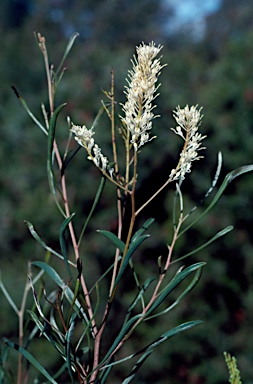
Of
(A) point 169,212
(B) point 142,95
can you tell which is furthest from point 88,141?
(A) point 169,212

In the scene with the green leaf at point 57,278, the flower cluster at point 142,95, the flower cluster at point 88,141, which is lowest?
the green leaf at point 57,278

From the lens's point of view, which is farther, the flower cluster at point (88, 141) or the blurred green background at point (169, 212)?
the blurred green background at point (169, 212)

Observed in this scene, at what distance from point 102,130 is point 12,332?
1.36m

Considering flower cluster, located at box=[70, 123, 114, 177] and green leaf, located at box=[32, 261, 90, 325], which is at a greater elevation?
flower cluster, located at box=[70, 123, 114, 177]

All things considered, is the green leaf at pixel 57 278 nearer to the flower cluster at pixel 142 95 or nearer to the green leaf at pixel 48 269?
the green leaf at pixel 48 269

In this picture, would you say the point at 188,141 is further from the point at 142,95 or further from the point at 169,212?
the point at 169,212

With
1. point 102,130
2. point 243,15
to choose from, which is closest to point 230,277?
point 102,130

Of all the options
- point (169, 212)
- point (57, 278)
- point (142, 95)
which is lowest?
point (57, 278)

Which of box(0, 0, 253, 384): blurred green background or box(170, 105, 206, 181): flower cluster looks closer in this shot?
box(170, 105, 206, 181): flower cluster

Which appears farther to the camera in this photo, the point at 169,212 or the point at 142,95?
the point at 169,212

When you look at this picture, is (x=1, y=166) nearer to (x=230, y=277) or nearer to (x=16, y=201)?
(x=16, y=201)

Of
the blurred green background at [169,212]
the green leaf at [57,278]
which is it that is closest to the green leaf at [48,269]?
the green leaf at [57,278]

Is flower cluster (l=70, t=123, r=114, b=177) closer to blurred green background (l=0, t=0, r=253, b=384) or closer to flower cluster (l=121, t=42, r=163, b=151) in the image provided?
flower cluster (l=121, t=42, r=163, b=151)

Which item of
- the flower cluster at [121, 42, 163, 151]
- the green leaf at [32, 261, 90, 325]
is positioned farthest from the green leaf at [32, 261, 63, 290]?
the flower cluster at [121, 42, 163, 151]
